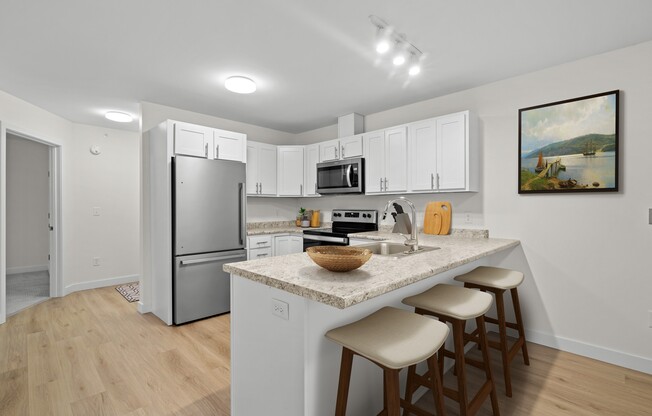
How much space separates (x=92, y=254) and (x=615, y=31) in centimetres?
623

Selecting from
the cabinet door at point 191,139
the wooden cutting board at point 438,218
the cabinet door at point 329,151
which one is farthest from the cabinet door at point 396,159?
the cabinet door at point 191,139

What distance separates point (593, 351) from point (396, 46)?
2884 mm

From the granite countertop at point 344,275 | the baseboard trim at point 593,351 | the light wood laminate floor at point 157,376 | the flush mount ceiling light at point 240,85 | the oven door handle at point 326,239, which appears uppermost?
the flush mount ceiling light at point 240,85

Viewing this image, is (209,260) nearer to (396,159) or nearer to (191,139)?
(191,139)

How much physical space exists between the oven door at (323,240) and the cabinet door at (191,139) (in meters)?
1.58

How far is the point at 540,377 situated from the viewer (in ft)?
7.23

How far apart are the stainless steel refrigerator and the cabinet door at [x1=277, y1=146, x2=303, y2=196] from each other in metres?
0.91

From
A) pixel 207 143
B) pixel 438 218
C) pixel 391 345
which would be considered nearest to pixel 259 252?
pixel 207 143

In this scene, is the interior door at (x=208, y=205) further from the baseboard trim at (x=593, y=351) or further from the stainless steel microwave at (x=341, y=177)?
the baseboard trim at (x=593, y=351)

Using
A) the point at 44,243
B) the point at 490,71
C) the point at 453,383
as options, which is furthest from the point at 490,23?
the point at 44,243

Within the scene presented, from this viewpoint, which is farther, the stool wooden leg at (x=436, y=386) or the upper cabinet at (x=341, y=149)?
the upper cabinet at (x=341, y=149)

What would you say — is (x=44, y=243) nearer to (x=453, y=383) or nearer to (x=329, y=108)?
(x=329, y=108)

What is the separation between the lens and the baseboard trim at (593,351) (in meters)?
2.30

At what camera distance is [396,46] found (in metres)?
2.32
